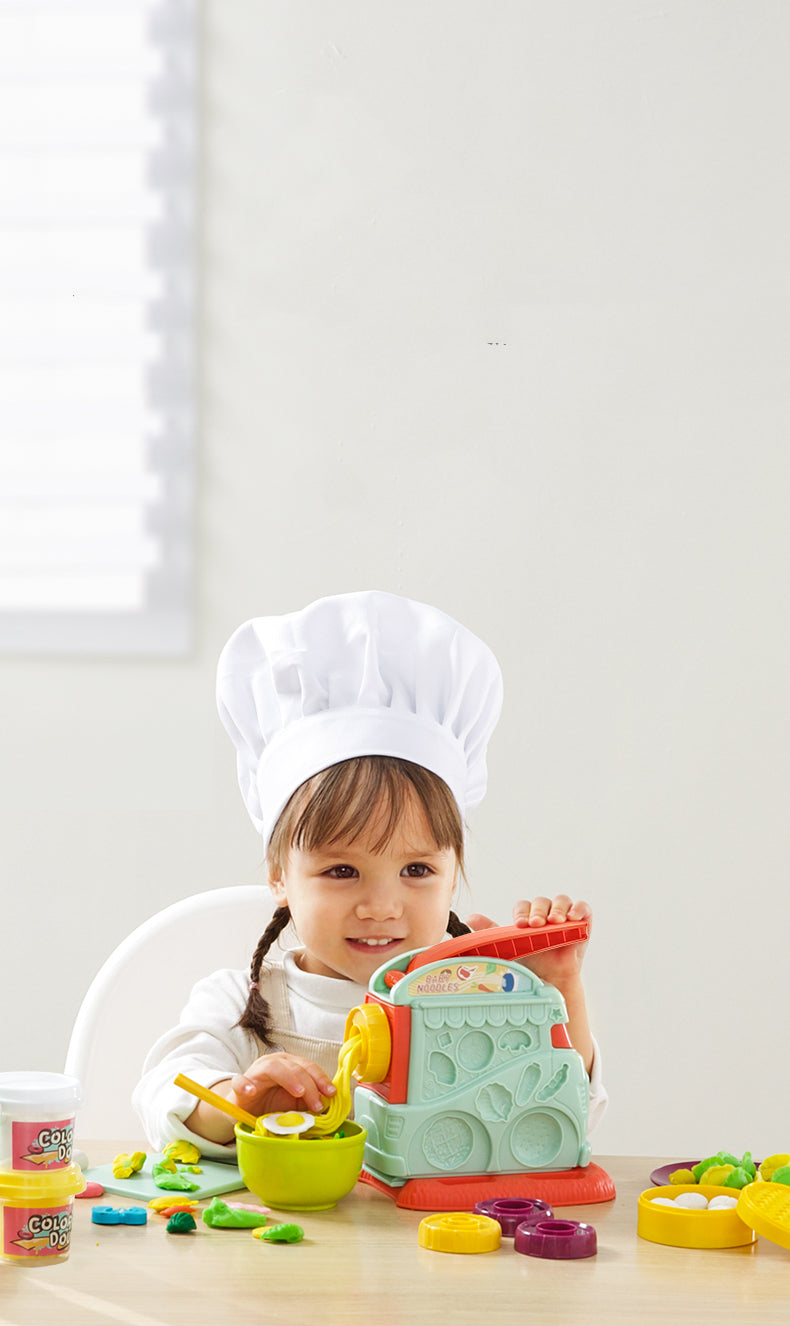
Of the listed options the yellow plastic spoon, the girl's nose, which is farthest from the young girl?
the yellow plastic spoon

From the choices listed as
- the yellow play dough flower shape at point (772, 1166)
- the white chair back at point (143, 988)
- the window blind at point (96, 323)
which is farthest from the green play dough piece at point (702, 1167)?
the window blind at point (96, 323)

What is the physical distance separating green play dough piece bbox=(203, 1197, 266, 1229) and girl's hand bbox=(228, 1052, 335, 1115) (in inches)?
3.9

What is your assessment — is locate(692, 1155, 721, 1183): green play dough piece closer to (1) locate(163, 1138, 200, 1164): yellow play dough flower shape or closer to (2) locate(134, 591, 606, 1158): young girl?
(2) locate(134, 591, 606, 1158): young girl

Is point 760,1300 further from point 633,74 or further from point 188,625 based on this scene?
point 633,74

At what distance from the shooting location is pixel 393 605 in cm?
122

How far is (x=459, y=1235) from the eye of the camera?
80 cm

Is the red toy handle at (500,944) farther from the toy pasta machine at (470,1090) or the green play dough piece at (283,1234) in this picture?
the green play dough piece at (283,1234)

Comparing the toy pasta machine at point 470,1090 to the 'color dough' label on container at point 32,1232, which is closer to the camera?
the 'color dough' label on container at point 32,1232

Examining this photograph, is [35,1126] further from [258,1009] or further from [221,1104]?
[258,1009]

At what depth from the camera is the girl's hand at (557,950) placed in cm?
104

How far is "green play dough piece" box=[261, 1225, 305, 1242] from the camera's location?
81 centimetres

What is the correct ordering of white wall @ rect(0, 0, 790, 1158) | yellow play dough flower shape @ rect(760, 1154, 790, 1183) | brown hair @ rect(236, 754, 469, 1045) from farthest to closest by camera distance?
white wall @ rect(0, 0, 790, 1158) < brown hair @ rect(236, 754, 469, 1045) < yellow play dough flower shape @ rect(760, 1154, 790, 1183)

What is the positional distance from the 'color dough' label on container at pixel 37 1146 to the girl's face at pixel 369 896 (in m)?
0.42

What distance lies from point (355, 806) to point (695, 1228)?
46 centimetres
